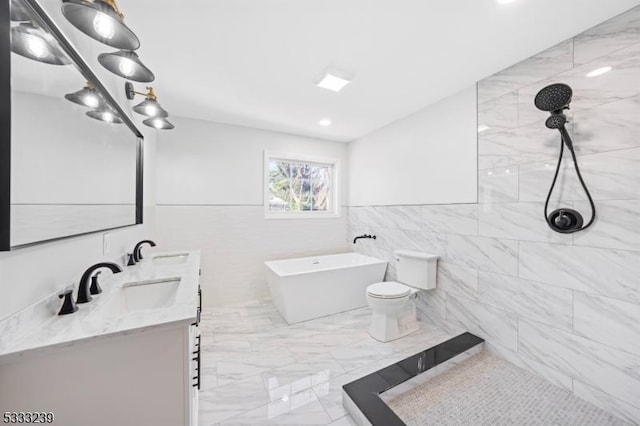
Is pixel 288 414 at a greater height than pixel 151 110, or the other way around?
pixel 151 110

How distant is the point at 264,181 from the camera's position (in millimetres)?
3619

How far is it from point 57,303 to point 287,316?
2.04 m

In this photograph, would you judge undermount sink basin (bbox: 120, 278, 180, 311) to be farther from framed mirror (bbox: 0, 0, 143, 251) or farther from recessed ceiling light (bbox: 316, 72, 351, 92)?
recessed ceiling light (bbox: 316, 72, 351, 92)

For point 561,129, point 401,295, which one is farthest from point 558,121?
point 401,295

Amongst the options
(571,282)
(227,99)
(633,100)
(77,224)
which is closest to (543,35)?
(633,100)

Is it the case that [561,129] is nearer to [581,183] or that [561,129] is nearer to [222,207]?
[581,183]

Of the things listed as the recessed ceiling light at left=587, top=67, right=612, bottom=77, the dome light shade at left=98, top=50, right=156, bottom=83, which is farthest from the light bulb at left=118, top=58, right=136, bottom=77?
the recessed ceiling light at left=587, top=67, right=612, bottom=77

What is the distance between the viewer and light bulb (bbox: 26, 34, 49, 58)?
3.06 feet

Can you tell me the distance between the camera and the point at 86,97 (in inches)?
52.7

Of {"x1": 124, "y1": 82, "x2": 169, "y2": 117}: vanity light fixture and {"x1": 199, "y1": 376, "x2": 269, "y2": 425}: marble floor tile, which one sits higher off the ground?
{"x1": 124, "y1": 82, "x2": 169, "y2": 117}: vanity light fixture

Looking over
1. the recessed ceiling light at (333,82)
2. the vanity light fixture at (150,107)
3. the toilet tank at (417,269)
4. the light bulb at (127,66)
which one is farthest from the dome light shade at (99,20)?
the toilet tank at (417,269)

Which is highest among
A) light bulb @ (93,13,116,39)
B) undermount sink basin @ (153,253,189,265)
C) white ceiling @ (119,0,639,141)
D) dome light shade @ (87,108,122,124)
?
white ceiling @ (119,0,639,141)

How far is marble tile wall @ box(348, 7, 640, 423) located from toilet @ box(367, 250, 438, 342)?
23 cm

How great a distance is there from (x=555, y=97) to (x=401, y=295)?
1947 millimetres
